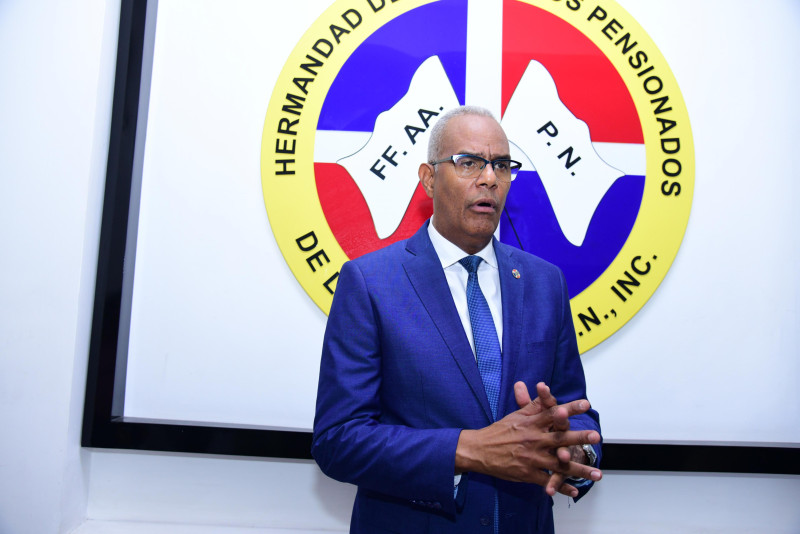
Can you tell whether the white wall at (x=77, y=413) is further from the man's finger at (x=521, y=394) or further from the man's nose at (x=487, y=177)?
the man's nose at (x=487, y=177)

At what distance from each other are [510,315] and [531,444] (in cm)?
32

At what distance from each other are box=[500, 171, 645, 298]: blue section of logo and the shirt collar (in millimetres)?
470

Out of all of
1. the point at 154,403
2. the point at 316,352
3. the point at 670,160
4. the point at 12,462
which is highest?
the point at 670,160

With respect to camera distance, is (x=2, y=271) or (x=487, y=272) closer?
(x=487, y=272)

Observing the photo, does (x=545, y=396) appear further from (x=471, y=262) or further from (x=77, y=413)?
(x=77, y=413)

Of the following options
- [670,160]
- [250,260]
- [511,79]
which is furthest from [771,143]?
[250,260]

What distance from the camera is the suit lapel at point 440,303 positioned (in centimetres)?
106

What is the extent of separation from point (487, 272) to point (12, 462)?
5.09 ft

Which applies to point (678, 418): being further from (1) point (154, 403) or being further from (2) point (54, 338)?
(2) point (54, 338)

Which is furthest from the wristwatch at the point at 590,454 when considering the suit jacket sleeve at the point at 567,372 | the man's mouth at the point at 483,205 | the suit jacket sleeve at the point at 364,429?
the man's mouth at the point at 483,205

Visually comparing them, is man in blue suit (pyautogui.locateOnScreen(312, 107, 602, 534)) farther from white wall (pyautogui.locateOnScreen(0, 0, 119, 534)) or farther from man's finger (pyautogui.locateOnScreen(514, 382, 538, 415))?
white wall (pyautogui.locateOnScreen(0, 0, 119, 534))

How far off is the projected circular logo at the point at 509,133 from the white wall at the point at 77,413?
0.58 m

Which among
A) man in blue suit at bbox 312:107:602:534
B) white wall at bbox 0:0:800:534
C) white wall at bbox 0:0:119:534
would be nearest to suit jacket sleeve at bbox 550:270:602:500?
man in blue suit at bbox 312:107:602:534

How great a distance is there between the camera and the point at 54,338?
62.0 inches
